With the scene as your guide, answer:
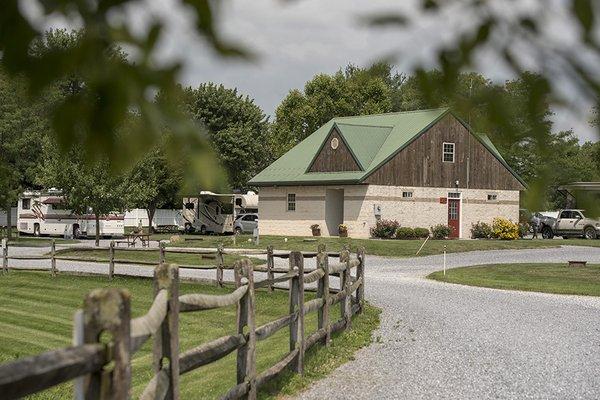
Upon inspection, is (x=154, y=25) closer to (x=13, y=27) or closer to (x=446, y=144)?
(x=13, y=27)

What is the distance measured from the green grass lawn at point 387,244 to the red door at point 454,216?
2.82 meters

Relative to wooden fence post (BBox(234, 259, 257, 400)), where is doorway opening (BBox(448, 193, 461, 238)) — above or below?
above

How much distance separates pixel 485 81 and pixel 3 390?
2.15 m

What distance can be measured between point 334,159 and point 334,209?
8.20 ft

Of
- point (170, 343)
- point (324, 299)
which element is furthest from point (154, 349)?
point (324, 299)

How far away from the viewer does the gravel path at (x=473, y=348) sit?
9.36 metres

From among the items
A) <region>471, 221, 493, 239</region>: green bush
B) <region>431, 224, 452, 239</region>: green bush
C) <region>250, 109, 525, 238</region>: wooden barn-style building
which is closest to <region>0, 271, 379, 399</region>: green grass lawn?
<region>250, 109, 525, 238</region>: wooden barn-style building

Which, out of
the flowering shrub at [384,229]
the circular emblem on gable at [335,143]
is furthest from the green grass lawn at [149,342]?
the circular emblem on gable at [335,143]

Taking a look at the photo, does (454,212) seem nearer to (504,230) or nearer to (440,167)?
(440,167)

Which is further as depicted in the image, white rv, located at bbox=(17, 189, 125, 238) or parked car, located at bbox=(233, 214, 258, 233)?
parked car, located at bbox=(233, 214, 258, 233)

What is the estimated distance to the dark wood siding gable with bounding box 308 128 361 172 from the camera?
41.0 m

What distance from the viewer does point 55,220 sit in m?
48.1

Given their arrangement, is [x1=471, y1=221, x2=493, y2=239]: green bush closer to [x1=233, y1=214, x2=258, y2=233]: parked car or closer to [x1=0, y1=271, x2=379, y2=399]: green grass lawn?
[x1=233, y1=214, x2=258, y2=233]: parked car

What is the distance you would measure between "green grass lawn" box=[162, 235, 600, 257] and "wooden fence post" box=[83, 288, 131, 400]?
28.8 m
